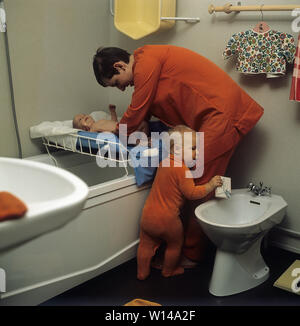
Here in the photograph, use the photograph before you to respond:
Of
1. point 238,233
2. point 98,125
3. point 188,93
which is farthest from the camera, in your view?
point 98,125

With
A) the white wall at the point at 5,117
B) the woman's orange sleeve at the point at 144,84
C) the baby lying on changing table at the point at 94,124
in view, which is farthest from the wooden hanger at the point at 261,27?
the white wall at the point at 5,117

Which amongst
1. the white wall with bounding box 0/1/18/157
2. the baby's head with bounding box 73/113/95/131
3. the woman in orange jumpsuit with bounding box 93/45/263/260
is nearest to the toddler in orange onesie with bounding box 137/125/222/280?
the woman in orange jumpsuit with bounding box 93/45/263/260

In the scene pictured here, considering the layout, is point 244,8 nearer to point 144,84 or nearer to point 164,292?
point 144,84

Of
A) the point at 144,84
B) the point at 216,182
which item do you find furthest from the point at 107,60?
the point at 216,182

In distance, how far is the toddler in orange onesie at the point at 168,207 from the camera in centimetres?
186

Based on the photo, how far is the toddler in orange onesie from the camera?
1.86 m

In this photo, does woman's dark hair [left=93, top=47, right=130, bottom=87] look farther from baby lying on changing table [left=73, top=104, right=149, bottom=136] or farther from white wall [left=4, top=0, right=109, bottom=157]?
white wall [left=4, top=0, right=109, bottom=157]

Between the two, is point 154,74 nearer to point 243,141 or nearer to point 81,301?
point 243,141

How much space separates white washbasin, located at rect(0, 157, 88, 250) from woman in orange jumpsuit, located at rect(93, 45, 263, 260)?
99 centimetres

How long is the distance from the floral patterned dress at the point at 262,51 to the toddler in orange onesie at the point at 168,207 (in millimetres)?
517

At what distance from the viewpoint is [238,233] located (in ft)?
5.65

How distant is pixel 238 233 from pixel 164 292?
18.4 inches

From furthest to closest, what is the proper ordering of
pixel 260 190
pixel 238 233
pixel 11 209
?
pixel 260 190, pixel 238 233, pixel 11 209


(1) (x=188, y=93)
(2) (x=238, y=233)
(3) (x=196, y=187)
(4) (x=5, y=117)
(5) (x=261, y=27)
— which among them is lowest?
(2) (x=238, y=233)
